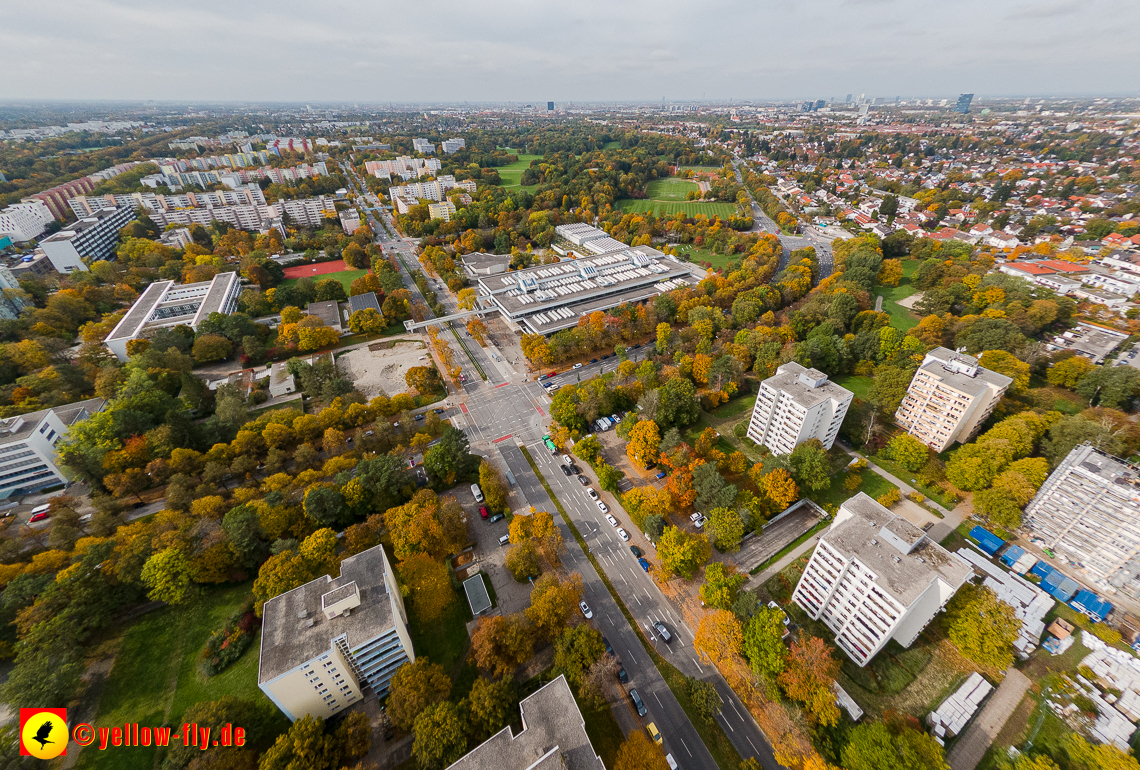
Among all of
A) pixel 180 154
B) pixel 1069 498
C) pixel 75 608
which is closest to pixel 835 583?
pixel 1069 498

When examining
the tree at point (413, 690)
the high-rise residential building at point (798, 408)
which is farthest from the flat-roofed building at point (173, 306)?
the high-rise residential building at point (798, 408)

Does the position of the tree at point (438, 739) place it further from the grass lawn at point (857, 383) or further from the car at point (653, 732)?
the grass lawn at point (857, 383)

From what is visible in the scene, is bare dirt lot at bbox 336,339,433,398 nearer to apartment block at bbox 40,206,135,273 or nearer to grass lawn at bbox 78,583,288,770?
grass lawn at bbox 78,583,288,770

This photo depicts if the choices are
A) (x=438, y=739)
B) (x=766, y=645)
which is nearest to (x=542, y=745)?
(x=438, y=739)

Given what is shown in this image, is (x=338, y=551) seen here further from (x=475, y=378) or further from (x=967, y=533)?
(x=967, y=533)

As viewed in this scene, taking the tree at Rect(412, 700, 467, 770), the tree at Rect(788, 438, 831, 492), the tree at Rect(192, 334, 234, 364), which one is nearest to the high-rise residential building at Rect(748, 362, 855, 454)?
the tree at Rect(788, 438, 831, 492)

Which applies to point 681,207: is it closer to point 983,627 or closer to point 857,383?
point 857,383
